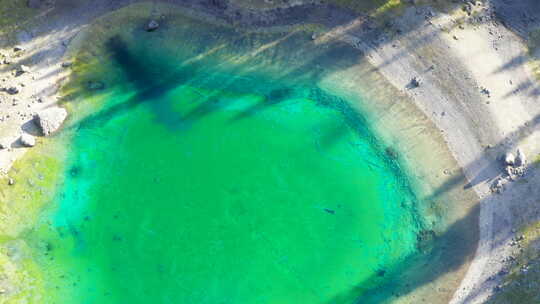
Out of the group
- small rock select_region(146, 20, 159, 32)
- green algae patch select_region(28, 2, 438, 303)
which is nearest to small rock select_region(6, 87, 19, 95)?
green algae patch select_region(28, 2, 438, 303)

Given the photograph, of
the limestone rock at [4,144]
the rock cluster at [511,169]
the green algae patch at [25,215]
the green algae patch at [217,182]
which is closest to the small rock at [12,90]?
the limestone rock at [4,144]

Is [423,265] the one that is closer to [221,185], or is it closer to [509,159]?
[509,159]

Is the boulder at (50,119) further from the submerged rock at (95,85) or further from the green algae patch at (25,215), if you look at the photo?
the submerged rock at (95,85)

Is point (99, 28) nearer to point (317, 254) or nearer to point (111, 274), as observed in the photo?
point (111, 274)

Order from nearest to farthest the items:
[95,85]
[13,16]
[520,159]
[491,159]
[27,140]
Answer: [520,159]
[491,159]
[27,140]
[95,85]
[13,16]

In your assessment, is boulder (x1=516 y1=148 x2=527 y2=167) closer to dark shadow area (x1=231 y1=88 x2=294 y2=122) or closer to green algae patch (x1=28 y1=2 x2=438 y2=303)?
green algae patch (x1=28 y1=2 x2=438 y2=303)

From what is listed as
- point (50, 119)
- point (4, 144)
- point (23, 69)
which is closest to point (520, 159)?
point (50, 119)
